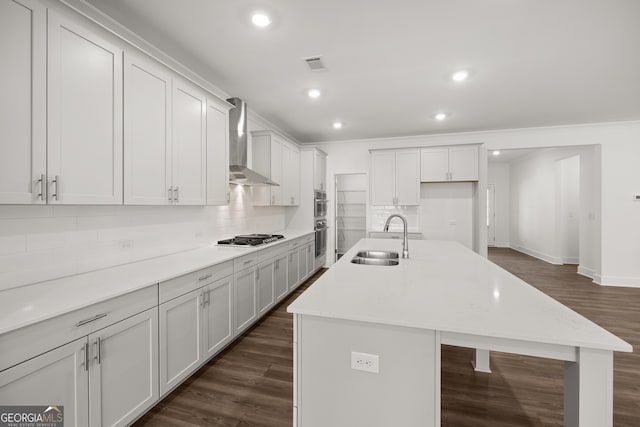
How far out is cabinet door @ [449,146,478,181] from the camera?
4816 millimetres

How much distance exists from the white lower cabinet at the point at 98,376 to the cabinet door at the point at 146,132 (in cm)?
86

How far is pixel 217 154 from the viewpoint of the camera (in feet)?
9.21

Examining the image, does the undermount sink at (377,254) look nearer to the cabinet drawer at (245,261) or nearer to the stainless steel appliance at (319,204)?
the cabinet drawer at (245,261)

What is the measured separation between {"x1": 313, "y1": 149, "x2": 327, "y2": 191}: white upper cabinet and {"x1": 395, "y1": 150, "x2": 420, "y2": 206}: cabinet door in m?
1.45

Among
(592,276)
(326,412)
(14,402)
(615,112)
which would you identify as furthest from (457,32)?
(592,276)

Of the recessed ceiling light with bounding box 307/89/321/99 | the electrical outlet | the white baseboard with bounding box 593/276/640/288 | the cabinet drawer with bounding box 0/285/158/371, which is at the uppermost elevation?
the recessed ceiling light with bounding box 307/89/321/99

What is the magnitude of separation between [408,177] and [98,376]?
4872 millimetres

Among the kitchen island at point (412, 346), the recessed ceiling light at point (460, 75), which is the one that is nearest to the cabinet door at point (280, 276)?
the kitchen island at point (412, 346)

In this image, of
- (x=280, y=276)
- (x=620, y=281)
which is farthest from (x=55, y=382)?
(x=620, y=281)

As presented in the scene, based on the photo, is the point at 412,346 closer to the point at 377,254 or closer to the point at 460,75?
the point at 377,254

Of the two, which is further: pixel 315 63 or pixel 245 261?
pixel 245 261

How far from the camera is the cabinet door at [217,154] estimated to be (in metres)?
2.70

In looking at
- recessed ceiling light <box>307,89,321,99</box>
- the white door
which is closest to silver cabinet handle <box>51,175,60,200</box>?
recessed ceiling light <box>307,89,321,99</box>

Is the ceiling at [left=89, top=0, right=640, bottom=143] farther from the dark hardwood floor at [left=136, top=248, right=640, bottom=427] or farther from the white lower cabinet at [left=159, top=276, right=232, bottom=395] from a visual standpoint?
the dark hardwood floor at [left=136, top=248, right=640, bottom=427]
